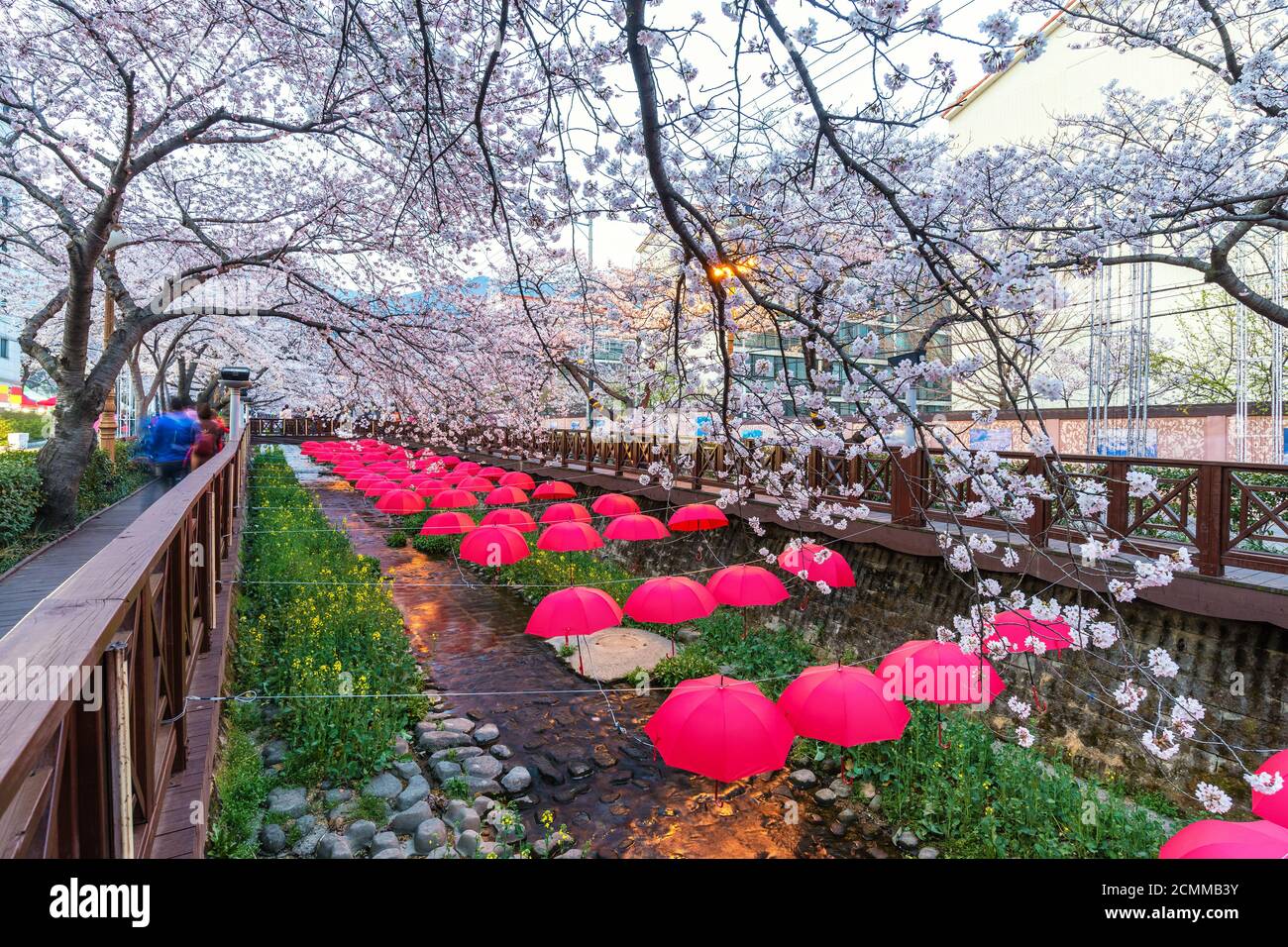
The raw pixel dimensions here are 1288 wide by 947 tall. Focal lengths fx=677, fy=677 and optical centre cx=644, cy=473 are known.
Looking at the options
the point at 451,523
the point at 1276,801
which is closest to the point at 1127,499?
the point at 1276,801

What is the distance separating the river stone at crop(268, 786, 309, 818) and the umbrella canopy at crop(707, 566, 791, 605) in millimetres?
5705

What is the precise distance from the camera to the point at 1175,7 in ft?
29.7

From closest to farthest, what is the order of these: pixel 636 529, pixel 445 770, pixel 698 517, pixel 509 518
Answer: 1. pixel 445 770
2. pixel 698 517
3. pixel 636 529
4. pixel 509 518

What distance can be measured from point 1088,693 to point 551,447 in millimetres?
19844

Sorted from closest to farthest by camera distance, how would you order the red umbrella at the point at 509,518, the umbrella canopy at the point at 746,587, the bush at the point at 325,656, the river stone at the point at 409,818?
the river stone at the point at 409,818 → the bush at the point at 325,656 → the umbrella canopy at the point at 746,587 → the red umbrella at the point at 509,518

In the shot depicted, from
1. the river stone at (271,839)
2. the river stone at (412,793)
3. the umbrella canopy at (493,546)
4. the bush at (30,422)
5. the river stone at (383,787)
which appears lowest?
the river stone at (412,793)

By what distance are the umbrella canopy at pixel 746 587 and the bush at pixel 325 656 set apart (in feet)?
14.1

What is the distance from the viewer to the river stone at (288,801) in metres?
5.63

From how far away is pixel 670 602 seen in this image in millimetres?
9227

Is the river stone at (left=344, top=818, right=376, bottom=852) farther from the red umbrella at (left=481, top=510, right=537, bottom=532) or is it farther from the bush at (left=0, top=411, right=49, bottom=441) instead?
the bush at (left=0, top=411, right=49, bottom=441)

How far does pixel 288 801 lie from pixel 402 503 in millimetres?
11052

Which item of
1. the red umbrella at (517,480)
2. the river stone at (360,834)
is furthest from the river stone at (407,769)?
the red umbrella at (517,480)

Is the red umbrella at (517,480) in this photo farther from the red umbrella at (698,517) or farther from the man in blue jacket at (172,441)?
the man in blue jacket at (172,441)

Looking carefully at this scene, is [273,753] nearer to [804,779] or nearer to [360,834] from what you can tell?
[360,834]
